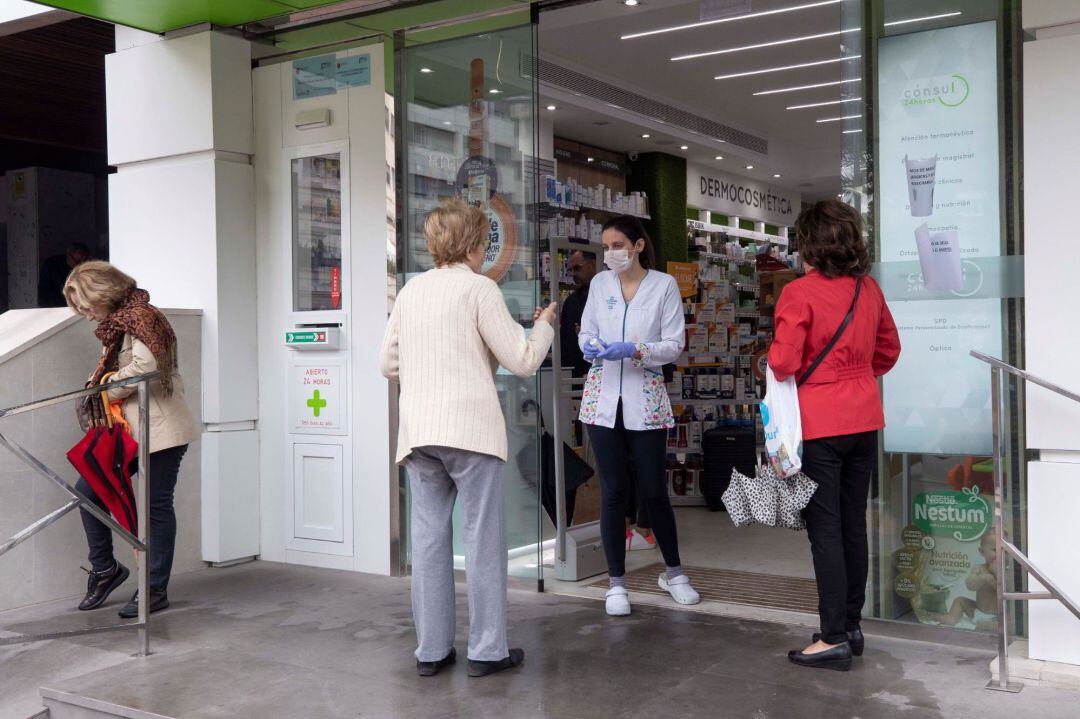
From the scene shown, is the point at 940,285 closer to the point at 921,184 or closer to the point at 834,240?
the point at 921,184

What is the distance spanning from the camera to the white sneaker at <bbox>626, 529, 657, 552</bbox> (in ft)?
19.3

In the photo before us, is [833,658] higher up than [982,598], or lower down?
lower down

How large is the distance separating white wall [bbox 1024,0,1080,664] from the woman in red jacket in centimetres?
54

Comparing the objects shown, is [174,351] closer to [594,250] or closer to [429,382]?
[429,382]

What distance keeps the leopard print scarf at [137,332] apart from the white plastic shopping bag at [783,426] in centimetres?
249

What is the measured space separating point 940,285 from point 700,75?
5.78 m

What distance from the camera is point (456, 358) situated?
11.2 feet

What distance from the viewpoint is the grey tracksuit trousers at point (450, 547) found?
344 cm

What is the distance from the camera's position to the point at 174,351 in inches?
181

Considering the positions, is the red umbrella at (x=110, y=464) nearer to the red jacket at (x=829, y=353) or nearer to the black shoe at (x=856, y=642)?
the red jacket at (x=829, y=353)

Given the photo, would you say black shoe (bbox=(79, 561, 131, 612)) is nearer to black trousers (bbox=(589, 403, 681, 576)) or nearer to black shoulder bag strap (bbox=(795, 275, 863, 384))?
black trousers (bbox=(589, 403, 681, 576))

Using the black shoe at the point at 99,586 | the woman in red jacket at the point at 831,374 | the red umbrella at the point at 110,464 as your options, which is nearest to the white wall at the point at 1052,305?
the woman in red jacket at the point at 831,374

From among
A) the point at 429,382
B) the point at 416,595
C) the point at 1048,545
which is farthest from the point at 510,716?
the point at 1048,545

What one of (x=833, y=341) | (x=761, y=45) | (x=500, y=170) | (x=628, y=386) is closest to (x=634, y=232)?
(x=628, y=386)
